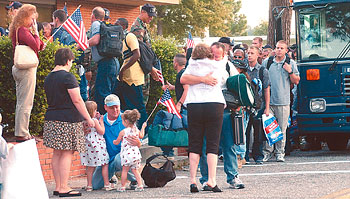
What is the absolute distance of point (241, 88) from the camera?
9.34 metres

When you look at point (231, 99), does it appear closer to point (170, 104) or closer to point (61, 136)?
point (170, 104)

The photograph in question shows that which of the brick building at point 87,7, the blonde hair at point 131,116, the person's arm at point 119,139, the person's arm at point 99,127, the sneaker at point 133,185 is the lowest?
the sneaker at point 133,185

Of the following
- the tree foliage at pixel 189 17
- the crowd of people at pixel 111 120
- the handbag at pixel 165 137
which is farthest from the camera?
the tree foliage at pixel 189 17

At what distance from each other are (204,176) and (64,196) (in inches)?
71.9

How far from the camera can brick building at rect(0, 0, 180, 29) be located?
919 inches

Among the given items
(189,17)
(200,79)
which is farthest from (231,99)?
(189,17)

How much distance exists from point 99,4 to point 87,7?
781mm

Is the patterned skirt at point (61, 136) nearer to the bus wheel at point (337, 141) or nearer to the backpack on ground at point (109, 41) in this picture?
the backpack on ground at point (109, 41)

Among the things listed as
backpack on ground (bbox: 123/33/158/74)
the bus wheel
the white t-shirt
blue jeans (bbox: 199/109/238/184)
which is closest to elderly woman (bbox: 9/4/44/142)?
the white t-shirt

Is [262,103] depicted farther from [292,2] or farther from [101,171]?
[101,171]

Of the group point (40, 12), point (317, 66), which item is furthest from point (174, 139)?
point (40, 12)

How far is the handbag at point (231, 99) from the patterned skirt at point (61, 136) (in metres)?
1.98

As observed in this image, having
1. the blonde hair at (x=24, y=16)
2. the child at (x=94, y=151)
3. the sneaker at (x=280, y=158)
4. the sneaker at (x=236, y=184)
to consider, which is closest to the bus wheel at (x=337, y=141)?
the sneaker at (x=280, y=158)

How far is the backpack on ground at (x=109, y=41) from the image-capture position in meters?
11.2
